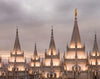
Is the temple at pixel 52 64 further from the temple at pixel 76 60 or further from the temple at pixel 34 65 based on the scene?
the temple at pixel 34 65

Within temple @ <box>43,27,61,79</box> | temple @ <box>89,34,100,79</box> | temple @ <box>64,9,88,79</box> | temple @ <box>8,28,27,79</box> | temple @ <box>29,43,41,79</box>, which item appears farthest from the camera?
temple @ <box>29,43,41,79</box>

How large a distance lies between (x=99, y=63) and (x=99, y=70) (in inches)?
55.5

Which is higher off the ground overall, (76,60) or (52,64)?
(76,60)

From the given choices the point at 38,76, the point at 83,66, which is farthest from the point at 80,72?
the point at 38,76

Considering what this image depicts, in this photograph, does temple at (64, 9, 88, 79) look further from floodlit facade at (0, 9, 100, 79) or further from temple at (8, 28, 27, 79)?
temple at (8, 28, 27, 79)

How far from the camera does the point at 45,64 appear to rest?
155 ft

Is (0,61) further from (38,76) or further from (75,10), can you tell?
(75,10)

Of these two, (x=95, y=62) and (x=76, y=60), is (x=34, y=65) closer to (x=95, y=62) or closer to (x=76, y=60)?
(x=76, y=60)

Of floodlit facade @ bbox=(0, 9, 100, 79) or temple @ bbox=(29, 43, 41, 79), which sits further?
temple @ bbox=(29, 43, 41, 79)

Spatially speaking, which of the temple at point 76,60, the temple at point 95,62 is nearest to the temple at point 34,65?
the temple at point 76,60

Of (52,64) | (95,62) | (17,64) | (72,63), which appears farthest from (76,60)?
(17,64)

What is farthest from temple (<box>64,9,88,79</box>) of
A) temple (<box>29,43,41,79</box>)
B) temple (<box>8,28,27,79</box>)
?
temple (<box>8,28,27,79</box>)

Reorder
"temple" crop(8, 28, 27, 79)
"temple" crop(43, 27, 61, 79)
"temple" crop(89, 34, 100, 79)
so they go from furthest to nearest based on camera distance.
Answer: "temple" crop(8, 28, 27, 79), "temple" crop(89, 34, 100, 79), "temple" crop(43, 27, 61, 79)

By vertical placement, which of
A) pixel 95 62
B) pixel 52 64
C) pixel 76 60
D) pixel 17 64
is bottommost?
pixel 52 64
